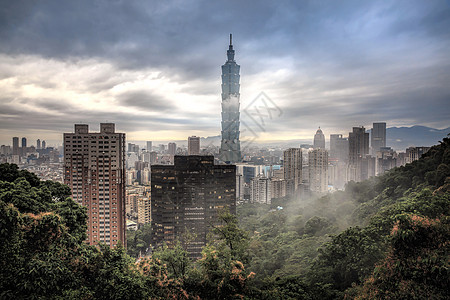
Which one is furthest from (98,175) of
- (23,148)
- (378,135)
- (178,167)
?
(378,135)

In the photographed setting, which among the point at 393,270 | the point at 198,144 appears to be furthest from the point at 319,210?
the point at 393,270

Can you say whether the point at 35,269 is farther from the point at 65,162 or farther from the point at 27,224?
the point at 65,162

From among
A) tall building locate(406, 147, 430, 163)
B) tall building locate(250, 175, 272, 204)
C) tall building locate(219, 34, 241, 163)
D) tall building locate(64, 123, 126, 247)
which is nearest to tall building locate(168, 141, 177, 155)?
tall building locate(219, 34, 241, 163)

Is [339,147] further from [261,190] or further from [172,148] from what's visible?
[172,148]

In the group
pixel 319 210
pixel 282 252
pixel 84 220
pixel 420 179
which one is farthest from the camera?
pixel 319 210

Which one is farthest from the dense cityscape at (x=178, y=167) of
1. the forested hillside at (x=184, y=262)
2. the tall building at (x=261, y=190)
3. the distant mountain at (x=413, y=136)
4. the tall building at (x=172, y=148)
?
the forested hillside at (x=184, y=262)
